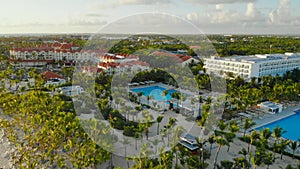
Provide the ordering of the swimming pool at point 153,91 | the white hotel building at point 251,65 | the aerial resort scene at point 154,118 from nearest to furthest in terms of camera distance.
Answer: the aerial resort scene at point 154,118
the swimming pool at point 153,91
the white hotel building at point 251,65

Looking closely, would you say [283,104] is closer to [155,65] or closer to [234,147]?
[234,147]

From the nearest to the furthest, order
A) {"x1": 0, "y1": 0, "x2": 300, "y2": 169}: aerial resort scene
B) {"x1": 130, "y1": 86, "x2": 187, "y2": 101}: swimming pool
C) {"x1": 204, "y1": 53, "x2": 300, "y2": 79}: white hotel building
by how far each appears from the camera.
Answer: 1. {"x1": 0, "y1": 0, "x2": 300, "y2": 169}: aerial resort scene
2. {"x1": 130, "y1": 86, "x2": 187, "y2": 101}: swimming pool
3. {"x1": 204, "y1": 53, "x2": 300, "y2": 79}: white hotel building

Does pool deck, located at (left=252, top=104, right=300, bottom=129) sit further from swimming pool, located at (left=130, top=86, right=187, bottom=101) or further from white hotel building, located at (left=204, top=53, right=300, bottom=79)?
swimming pool, located at (left=130, top=86, right=187, bottom=101)

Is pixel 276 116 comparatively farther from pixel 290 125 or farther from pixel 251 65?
pixel 251 65

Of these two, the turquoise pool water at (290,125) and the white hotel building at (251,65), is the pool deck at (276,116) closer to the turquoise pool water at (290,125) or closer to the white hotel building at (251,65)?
the turquoise pool water at (290,125)

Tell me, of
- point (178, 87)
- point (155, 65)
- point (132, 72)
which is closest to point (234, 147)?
point (178, 87)

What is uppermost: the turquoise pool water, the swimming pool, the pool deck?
the swimming pool

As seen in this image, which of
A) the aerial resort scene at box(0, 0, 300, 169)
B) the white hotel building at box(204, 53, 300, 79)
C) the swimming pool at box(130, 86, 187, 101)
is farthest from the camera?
the white hotel building at box(204, 53, 300, 79)
